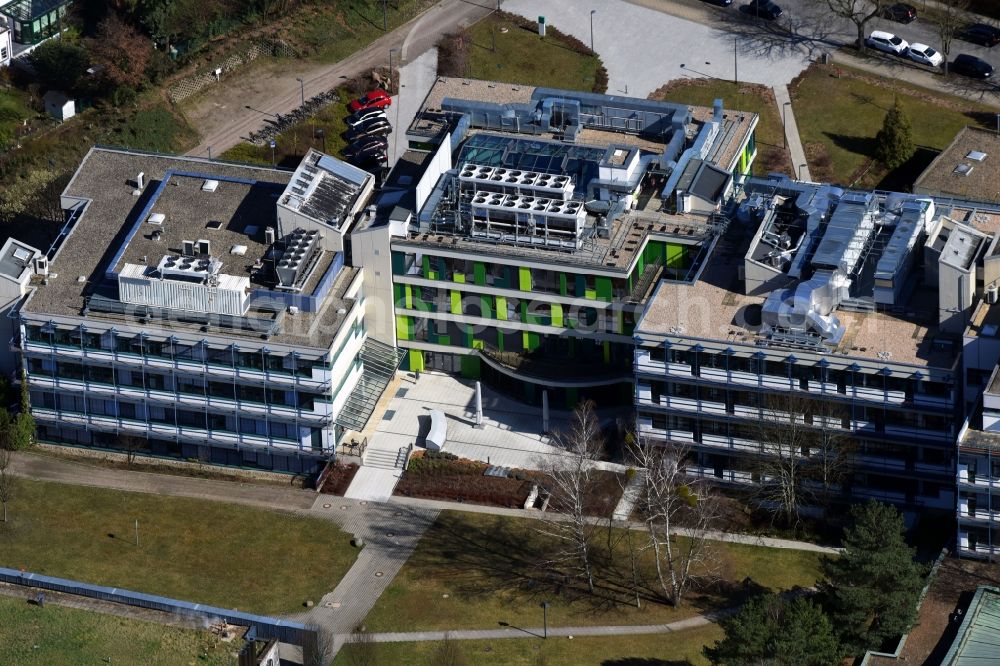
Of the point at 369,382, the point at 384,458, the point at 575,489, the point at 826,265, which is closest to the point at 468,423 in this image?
the point at 384,458

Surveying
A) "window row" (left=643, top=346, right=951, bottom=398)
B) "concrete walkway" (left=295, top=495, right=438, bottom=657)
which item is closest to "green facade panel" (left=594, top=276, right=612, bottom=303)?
"window row" (left=643, top=346, right=951, bottom=398)

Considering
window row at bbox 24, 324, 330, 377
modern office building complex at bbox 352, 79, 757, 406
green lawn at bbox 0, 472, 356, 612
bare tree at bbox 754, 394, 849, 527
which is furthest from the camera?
modern office building complex at bbox 352, 79, 757, 406

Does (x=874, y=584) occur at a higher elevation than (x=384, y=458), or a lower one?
lower

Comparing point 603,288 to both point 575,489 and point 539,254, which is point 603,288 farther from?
point 575,489

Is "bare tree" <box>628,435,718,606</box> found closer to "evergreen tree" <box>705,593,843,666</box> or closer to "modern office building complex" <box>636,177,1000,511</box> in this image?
"modern office building complex" <box>636,177,1000,511</box>

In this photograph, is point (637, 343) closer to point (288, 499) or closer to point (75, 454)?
point (288, 499)

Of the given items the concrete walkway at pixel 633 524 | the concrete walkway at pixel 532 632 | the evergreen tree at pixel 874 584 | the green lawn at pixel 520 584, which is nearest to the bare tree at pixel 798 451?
the concrete walkway at pixel 633 524

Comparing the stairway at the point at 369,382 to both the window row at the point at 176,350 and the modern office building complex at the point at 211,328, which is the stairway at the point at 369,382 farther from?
the window row at the point at 176,350

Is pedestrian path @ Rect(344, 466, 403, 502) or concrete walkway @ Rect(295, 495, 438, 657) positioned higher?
pedestrian path @ Rect(344, 466, 403, 502)
